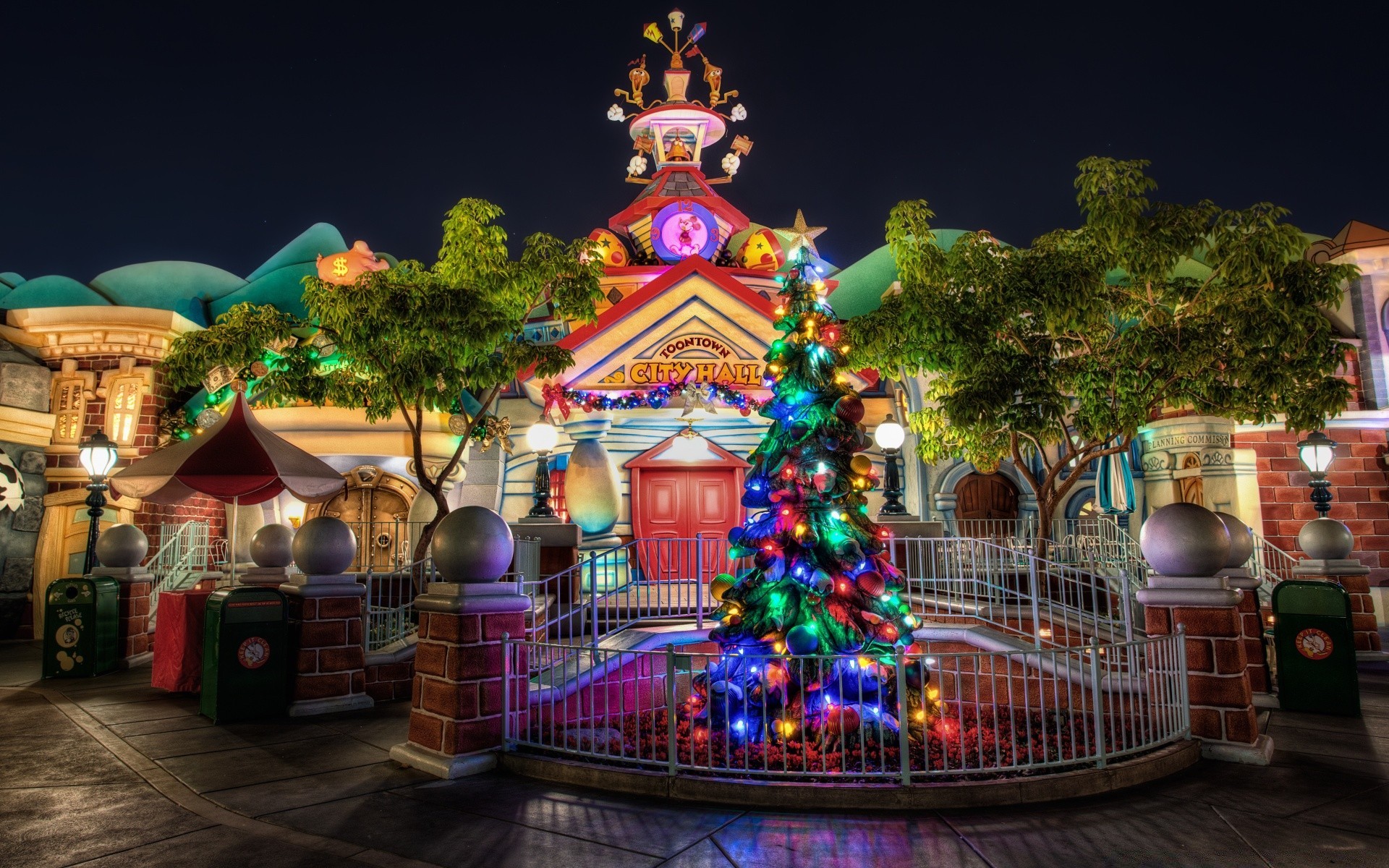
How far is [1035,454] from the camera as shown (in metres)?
19.3

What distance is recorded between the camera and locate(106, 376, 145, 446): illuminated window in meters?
17.2

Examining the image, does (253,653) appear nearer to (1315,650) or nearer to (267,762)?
(267,762)

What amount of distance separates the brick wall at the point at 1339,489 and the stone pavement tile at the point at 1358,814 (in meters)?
12.4

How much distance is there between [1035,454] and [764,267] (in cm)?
773

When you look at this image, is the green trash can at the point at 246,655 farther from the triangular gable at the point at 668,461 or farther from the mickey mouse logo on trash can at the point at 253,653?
the triangular gable at the point at 668,461

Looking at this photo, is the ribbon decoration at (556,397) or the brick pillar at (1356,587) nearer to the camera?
the brick pillar at (1356,587)

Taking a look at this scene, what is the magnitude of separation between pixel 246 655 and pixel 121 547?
516 centimetres

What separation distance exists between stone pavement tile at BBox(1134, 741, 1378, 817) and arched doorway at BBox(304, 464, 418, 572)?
16025mm

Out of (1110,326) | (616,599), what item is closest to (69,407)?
(616,599)

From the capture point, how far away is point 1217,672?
6152 mm

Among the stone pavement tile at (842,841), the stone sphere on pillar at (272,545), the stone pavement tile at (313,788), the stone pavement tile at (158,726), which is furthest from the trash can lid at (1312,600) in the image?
the stone sphere on pillar at (272,545)

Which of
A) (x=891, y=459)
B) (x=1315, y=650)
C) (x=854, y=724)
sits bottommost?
(x=854, y=724)

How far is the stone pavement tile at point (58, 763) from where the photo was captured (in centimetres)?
586

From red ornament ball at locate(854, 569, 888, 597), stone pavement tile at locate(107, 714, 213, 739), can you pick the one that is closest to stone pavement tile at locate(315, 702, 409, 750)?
stone pavement tile at locate(107, 714, 213, 739)
